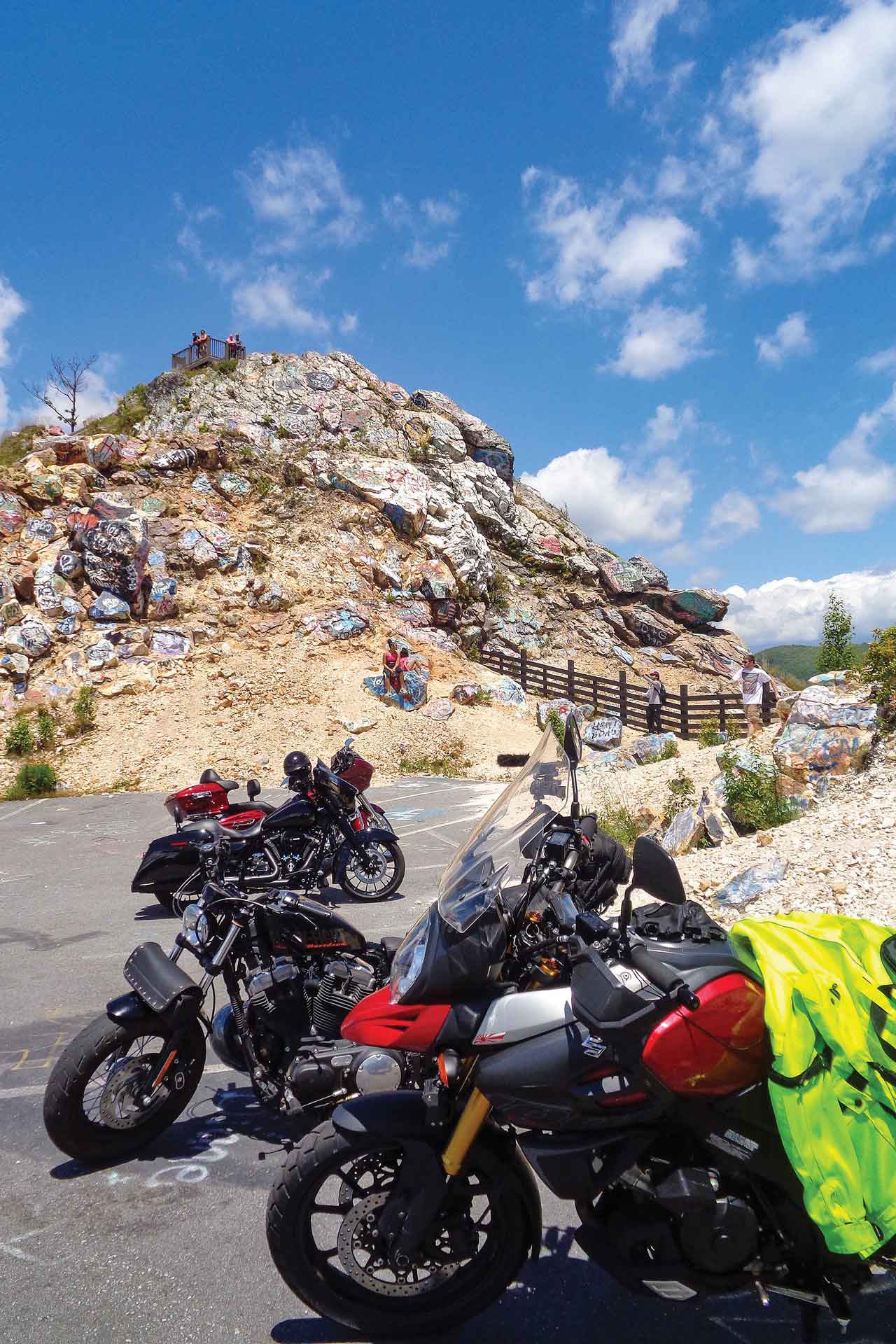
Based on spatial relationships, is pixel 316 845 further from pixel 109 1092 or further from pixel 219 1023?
pixel 109 1092

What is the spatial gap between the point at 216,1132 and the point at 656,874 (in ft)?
8.30

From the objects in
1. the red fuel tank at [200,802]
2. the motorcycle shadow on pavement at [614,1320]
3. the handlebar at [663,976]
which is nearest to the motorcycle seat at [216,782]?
the red fuel tank at [200,802]

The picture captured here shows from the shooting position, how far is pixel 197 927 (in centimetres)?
334

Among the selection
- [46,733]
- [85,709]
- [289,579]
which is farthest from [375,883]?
[289,579]

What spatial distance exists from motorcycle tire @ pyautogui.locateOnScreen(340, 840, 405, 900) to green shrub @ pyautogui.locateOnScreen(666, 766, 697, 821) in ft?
11.8

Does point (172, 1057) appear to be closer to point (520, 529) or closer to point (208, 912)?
point (208, 912)

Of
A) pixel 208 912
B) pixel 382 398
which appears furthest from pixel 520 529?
pixel 208 912

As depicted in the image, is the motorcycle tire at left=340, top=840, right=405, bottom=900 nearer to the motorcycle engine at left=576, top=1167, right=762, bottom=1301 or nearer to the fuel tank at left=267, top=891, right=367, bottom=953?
the fuel tank at left=267, top=891, right=367, bottom=953

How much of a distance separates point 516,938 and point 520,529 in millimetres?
33883

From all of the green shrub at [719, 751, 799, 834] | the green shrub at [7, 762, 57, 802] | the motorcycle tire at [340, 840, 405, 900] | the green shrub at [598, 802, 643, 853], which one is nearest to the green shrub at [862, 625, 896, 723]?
the green shrub at [719, 751, 799, 834]

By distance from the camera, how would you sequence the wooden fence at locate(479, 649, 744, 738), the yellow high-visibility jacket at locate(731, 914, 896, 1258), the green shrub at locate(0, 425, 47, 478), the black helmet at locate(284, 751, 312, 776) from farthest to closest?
1. the green shrub at locate(0, 425, 47, 478)
2. the wooden fence at locate(479, 649, 744, 738)
3. the black helmet at locate(284, 751, 312, 776)
4. the yellow high-visibility jacket at locate(731, 914, 896, 1258)

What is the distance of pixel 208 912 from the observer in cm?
337

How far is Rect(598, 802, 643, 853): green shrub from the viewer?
350 inches

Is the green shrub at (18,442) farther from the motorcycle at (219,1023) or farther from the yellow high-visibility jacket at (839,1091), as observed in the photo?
the yellow high-visibility jacket at (839,1091)
